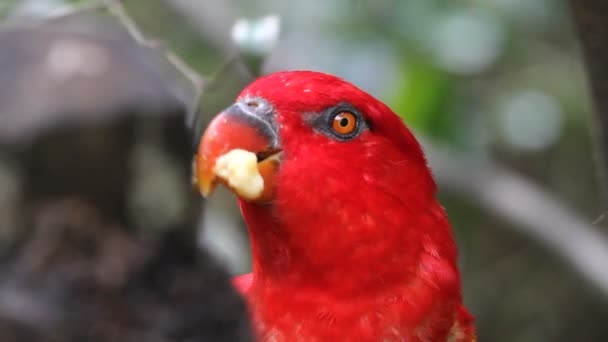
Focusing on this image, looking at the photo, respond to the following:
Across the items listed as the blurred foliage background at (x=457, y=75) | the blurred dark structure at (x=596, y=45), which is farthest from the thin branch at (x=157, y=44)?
the blurred dark structure at (x=596, y=45)

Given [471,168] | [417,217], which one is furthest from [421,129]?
[417,217]

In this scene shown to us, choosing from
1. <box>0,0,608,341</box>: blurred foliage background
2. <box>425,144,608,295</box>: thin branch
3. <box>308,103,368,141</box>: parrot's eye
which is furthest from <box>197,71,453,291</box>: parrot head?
<box>425,144,608,295</box>: thin branch

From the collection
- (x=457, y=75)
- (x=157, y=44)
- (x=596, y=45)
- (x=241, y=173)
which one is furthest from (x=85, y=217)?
(x=457, y=75)

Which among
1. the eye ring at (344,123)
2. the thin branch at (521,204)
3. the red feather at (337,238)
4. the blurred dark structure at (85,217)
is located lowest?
the thin branch at (521,204)

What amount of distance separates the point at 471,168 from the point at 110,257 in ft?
7.44

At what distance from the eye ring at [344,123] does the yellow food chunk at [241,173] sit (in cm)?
16

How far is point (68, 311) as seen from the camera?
2.71 feet

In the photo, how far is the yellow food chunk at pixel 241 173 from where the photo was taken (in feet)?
4.49

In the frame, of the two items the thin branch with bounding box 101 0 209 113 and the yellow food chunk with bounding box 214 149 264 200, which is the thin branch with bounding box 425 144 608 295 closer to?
the thin branch with bounding box 101 0 209 113

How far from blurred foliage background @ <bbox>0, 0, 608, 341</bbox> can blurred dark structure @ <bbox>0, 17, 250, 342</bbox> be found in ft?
4.75

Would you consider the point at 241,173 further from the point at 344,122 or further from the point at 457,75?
the point at 457,75

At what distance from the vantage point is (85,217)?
2.77ft

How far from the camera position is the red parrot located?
1.44m

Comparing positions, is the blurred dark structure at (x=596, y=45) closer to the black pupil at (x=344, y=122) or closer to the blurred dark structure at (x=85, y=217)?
the black pupil at (x=344, y=122)
